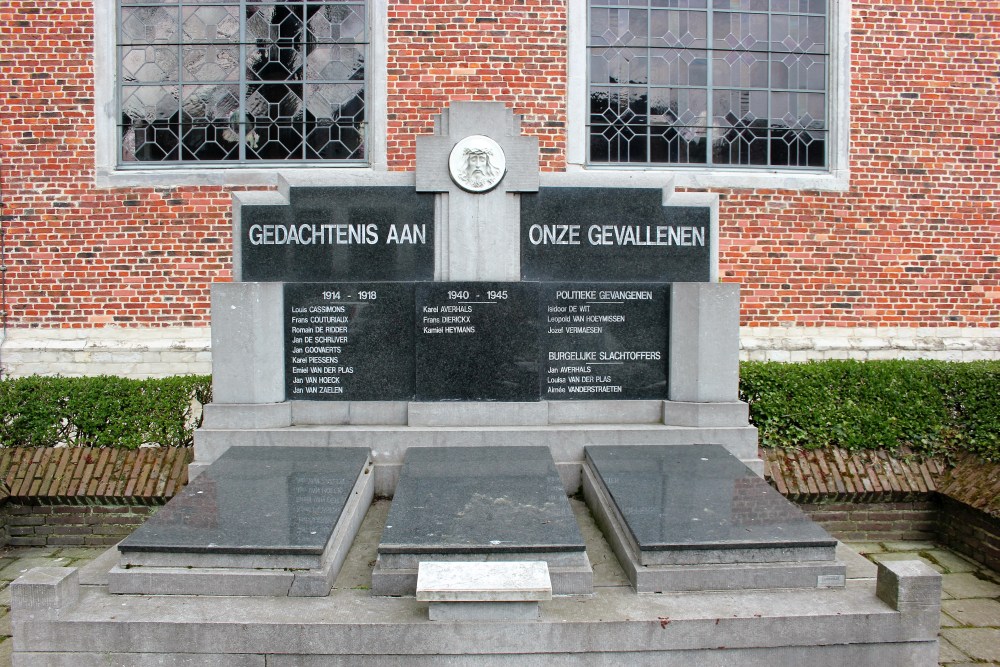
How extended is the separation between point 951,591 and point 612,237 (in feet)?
10.9

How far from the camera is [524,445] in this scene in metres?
4.76

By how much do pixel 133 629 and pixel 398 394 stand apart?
246 cm

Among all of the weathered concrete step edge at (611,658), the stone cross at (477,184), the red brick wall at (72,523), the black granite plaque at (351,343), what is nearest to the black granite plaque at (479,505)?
the weathered concrete step edge at (611,658)

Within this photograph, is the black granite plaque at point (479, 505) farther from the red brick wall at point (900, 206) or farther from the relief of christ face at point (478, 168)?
the red brick wall at point (900, 206)

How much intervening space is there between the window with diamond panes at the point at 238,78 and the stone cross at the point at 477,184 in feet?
13.2

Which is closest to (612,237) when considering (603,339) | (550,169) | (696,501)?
(603,339)

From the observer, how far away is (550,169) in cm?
841

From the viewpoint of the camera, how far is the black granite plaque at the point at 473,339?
16.2 feet

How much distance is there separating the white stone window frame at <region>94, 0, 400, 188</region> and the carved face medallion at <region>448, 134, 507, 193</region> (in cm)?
367

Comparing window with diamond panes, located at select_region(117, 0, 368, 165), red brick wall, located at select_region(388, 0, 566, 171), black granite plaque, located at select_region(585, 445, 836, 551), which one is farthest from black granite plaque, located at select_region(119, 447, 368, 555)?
window with diamond panes, located at select_region(117, 0, 368, 165)

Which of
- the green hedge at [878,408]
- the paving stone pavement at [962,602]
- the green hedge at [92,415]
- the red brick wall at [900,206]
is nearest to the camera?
the paving stone pavement at [962,602]

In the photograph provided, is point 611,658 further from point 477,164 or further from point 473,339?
point 477,164

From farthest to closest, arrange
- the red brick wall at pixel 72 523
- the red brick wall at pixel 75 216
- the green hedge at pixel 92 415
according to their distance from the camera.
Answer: the red brick wall at pixel 75 216 → the green hedge at pixel 92 415 → the red brick wall at pixel 72 523

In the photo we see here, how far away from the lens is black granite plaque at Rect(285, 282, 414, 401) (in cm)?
496
